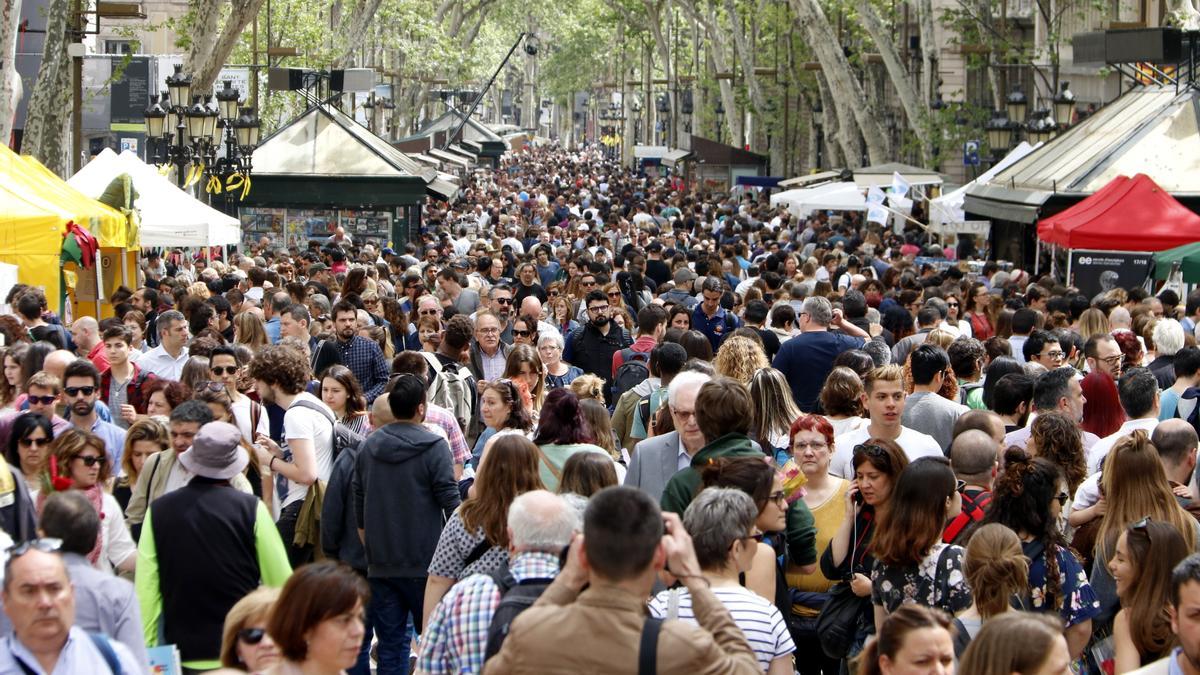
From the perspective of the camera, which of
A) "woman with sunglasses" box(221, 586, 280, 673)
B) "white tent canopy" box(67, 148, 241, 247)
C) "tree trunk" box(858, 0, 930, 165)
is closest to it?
"woman with sunglasses" box(221, 586, 280, 673)

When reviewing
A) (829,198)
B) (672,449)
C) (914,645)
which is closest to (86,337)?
(672,449)

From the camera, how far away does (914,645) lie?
447 centimetres

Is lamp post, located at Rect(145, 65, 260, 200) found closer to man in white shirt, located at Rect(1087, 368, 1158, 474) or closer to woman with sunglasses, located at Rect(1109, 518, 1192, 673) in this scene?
man in white shirt, located at Rect(1087, 368, 1158, 474)

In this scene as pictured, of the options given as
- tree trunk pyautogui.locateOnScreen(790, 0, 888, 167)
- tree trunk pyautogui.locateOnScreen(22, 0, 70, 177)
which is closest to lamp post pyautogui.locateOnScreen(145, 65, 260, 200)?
tree trunk pyautogui.locateOnScreen(22, 0, 70, 177)

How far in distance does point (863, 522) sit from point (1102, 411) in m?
2.74

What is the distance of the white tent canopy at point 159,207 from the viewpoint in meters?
19.0

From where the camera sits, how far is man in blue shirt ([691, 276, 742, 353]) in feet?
43.5

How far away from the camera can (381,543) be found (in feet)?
23.6

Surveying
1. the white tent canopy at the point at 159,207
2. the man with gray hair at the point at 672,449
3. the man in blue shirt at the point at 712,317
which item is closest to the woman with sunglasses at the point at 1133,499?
the man with gray hair at the point at 672,449

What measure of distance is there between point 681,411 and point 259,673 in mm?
2854

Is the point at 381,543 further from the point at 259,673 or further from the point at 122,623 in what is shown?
the point at 259,673

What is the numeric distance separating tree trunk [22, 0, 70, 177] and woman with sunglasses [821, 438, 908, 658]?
50.6 ft

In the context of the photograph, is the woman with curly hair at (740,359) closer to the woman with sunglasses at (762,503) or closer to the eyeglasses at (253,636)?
the woman with sunglasses at (762,503)

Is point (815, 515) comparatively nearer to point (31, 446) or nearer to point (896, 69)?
point (31, 446)
